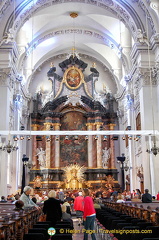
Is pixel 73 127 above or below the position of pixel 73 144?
above

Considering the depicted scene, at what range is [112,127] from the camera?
27.8 m

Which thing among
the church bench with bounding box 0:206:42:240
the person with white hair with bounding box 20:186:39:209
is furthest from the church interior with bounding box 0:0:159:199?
the church bench with bounding box 0:206:42:240

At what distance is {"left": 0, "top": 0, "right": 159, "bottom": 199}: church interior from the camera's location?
1873cm

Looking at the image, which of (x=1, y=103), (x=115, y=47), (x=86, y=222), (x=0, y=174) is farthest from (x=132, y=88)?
(x=86, y=222)

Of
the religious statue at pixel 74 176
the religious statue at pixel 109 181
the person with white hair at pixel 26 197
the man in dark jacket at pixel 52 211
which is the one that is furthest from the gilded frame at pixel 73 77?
Result: the man in dark jacket at pixel 52 211

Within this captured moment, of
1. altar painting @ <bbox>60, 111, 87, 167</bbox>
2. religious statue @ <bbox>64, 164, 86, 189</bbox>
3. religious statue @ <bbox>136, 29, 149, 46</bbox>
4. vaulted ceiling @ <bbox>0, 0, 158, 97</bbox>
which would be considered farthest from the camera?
altar painting @ <bbox>60, 111, 87, 167</bbox>

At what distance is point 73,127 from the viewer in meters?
28.0

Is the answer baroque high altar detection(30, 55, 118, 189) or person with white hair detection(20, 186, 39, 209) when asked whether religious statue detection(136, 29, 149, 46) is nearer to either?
baroque high altar detection(30, 55, 118, 189)

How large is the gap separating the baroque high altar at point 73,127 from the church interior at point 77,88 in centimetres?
8

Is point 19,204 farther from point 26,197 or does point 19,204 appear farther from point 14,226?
point 14,226

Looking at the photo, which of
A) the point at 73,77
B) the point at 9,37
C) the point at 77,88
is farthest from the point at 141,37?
the point at 73,77

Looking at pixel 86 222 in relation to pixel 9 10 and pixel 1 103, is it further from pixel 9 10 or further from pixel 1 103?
pixel 9 10

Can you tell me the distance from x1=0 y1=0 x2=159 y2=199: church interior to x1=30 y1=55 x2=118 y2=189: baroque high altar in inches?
3.3

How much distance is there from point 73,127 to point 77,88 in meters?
3.36
